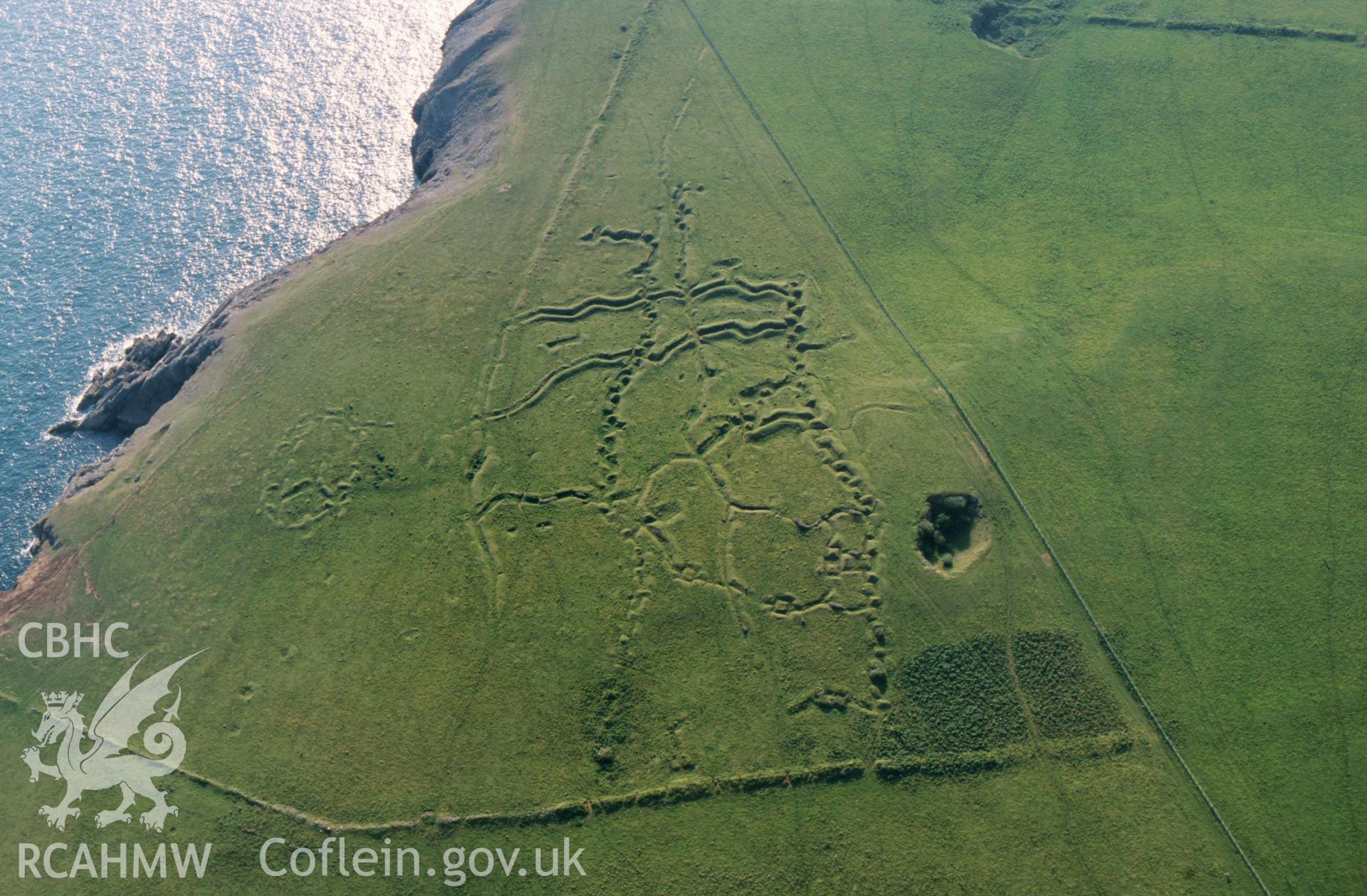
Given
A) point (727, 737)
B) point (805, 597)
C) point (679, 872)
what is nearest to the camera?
point (679, 872)

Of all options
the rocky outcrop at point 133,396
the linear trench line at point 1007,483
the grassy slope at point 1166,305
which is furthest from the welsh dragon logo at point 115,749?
the grassy slope at point 1166,305

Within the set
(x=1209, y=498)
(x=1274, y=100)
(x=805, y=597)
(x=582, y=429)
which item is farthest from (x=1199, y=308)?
(x=582, y=429)

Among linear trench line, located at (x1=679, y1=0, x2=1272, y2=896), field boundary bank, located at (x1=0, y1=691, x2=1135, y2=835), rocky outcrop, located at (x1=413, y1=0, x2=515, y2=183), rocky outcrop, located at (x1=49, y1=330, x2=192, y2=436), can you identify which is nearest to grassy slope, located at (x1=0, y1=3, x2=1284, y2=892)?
field boundary bank, located at (x1=0, y1=691, x2=1135, y2=835)

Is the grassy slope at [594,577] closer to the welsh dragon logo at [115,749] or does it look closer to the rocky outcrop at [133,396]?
the welsh dragon logo at [115,749]

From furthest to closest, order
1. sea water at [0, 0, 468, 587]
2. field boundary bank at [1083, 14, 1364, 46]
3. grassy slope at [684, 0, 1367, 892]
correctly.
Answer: field boundary bank at [1083, 14, 1364, 46] → sea water at [0, 0, 468, 587] → grassy slope at [684, 0, 1367, 892]

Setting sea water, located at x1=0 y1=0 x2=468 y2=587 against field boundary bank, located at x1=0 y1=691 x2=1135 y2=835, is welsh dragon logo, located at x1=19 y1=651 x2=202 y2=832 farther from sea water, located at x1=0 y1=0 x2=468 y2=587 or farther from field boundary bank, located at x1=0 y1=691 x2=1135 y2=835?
sea water, located at x1=0 y1=0 x2=468 y2=587

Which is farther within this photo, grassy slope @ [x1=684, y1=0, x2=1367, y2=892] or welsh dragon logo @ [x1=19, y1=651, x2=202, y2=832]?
grassy slope @ [x1=684, y1=0, x2=1367, y2=892]

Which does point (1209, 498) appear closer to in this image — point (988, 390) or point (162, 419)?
point (988, 390)
